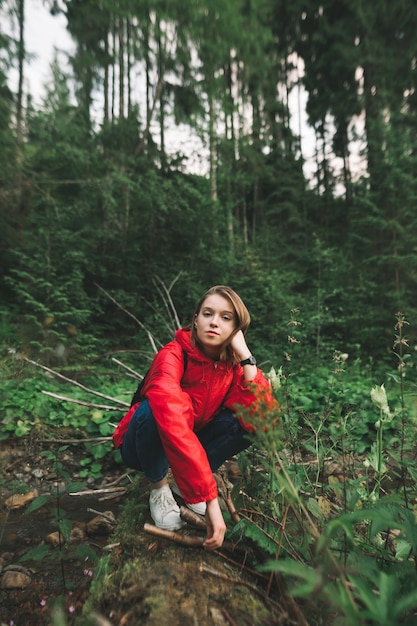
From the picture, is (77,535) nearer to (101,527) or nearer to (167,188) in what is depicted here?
(101,527)

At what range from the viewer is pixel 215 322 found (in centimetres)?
179

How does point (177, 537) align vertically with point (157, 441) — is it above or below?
below

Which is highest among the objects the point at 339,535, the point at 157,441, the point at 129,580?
the point at 157,441

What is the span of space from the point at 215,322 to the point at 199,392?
0.40 metres

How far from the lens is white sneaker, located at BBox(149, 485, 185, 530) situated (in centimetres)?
160

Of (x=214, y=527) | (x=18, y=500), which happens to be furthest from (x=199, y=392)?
(x=18, y=500)

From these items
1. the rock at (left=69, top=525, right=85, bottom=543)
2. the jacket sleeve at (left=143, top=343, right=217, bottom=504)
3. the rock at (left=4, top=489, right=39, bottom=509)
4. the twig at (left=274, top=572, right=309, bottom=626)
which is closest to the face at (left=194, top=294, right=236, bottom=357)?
the jacket sleeve at (left=143, top=343, right=217, bottom=504)

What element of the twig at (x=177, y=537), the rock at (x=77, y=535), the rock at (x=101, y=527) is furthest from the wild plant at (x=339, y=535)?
the rock at (x=77, y=535)

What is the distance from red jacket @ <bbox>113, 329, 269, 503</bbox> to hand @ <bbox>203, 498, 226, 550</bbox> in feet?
0.12

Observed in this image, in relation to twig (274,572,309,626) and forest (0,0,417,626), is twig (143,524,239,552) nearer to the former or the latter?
twig (274,572,309,626)

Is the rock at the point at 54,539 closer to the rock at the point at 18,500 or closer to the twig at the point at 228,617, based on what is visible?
the rock at the point at 18,500

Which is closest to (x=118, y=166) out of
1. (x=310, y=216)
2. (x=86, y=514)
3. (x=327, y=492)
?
(x=86, y=514)

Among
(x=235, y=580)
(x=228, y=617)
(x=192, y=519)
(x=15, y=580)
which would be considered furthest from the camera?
(x=15, y=580)

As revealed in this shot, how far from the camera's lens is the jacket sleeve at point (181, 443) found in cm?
135
